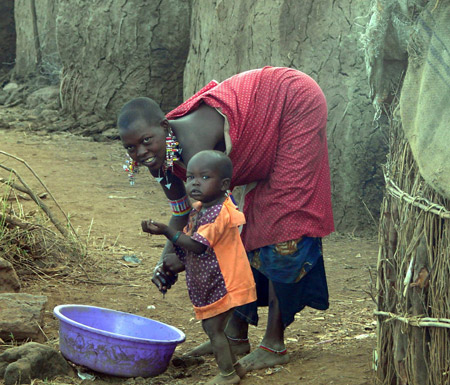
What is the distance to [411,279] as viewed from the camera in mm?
2699

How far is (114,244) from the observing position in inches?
217

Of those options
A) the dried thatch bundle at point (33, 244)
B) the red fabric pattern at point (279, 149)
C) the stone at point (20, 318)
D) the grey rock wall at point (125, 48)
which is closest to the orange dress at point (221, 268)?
the red fabric pattern at point (279, 149)

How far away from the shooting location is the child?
297 cm

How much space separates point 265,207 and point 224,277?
430mm

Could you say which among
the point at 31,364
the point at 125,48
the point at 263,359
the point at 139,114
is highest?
the point at 125,48

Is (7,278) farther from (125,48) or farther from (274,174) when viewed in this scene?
(125,48)

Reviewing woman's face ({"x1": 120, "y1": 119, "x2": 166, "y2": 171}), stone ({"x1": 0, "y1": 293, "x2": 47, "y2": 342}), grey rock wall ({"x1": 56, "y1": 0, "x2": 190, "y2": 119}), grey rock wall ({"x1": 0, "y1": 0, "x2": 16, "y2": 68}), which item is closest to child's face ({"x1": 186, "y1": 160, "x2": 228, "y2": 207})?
woman's face ({"x1": 120, "y1": 119, "x2": 166, "y2": 171})

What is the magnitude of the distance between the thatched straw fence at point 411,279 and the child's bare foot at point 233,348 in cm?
84

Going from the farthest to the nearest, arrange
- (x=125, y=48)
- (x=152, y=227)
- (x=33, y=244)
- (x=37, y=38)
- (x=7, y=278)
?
(x=37, y=38), (x=125, y=48), (x=33, y=244), (x=7, y=278), (x=152, y=227)

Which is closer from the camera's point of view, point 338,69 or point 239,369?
point 239,369

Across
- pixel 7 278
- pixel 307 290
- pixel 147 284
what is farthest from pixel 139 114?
pixel 147 284

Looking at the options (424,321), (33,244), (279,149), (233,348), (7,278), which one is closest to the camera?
(424,321)

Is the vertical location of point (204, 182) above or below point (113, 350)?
above

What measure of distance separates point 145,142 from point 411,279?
3.89 ft
